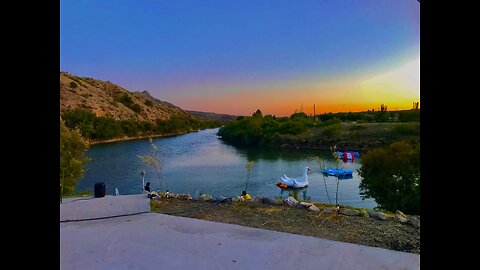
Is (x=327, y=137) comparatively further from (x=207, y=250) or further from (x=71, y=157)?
(x=207, y=250)

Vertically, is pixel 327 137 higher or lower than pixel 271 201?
higher

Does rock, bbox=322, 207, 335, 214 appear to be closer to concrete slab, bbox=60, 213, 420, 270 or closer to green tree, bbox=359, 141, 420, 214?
concrete slab, bbox=60, 213, 420, 270

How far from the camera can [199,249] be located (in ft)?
9.75

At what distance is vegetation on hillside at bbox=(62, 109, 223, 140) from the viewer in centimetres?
2383

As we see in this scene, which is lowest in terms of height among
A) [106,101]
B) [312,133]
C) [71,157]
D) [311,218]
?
[311,218]

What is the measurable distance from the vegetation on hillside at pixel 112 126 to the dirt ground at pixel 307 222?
14188 millimetres

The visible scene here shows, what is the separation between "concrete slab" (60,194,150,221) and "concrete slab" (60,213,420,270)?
0.52m

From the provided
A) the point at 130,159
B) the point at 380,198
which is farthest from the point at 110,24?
the point at 380,198

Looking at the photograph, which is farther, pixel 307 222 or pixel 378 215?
pixel 378 215

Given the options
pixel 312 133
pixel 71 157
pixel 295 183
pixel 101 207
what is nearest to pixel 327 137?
pixel 312 133

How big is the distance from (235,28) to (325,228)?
1121 cm

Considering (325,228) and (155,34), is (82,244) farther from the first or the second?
(155,34)

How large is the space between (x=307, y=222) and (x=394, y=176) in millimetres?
3554

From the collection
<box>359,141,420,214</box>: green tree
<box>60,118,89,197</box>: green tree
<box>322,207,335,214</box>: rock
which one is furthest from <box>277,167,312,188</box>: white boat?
<box>60,118,89,197</box>: green tree
